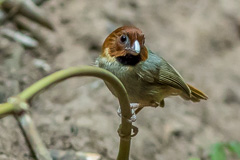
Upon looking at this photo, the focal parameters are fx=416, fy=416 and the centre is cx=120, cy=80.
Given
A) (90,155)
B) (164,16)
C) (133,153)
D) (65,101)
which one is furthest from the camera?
(164,16)

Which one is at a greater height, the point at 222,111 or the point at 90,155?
the point at 222,111

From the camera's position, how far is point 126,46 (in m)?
1.79

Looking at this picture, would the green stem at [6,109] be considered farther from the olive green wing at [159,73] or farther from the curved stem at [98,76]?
the olive green wing at [159,73]

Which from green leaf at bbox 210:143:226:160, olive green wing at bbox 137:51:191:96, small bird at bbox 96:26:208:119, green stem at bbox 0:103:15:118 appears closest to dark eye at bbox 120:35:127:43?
small bird at bbox 96:26:208:119

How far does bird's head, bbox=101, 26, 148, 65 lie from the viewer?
5.78ft

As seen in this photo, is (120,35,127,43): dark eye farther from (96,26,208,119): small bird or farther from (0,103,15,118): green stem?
(0,103,15,118): green stem

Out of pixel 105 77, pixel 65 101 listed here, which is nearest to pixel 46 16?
pixel 65 101

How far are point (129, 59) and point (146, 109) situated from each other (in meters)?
1.42

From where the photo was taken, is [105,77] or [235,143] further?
[235,143]

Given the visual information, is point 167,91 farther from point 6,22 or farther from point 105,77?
point 6,22

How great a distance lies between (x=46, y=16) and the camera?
12.1ft

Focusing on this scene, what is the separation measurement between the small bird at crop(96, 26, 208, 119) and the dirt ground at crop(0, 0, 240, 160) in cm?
65

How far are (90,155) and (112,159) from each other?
17 centimetres

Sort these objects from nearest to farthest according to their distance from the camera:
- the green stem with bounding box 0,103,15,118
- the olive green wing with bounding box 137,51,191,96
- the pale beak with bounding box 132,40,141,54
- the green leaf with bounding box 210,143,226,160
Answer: the green stem with bounding box 0,103,15,118, the pale beak with bounding box 132,40,141,54, the olive green wing with bounding box 137,51,191,96, the green leaf with bounding box 210,143,226,160
